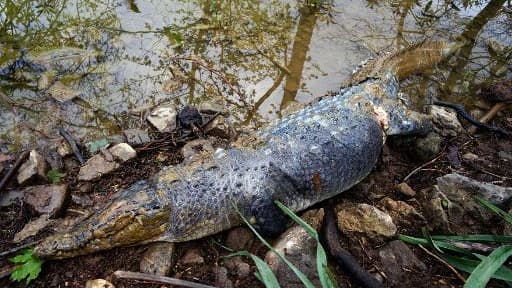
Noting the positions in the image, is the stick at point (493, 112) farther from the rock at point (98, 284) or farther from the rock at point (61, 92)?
the rock at point (61, 92)

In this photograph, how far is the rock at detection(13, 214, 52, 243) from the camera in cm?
Answer: 282

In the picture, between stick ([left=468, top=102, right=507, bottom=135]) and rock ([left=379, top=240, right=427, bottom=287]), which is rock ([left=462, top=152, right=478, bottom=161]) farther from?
rock ([left=379, top=240, right=427, bottom=287])

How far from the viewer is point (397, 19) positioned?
225 inches

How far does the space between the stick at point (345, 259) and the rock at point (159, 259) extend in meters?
1.08

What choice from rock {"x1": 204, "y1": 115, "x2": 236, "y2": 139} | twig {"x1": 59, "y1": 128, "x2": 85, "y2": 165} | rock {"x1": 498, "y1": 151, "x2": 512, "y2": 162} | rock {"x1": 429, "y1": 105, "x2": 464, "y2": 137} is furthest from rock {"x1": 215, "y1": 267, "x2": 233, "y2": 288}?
rock {"x1": 498, "y1": 151, "x2": 512, "y2": 162}

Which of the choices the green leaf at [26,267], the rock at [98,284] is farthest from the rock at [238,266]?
the green leaf at [26,267]

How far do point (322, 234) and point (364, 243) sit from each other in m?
0.30

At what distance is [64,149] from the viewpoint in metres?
3.52

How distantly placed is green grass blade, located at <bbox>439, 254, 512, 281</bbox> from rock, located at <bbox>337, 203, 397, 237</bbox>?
0.48 metres

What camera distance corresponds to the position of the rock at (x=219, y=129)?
3807 millimetres

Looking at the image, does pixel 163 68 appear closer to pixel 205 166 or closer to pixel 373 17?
pixel 205 166

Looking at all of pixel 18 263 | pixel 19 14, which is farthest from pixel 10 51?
pixel 18 263

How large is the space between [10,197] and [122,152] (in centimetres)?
87

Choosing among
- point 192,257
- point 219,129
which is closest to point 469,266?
point 192,257
